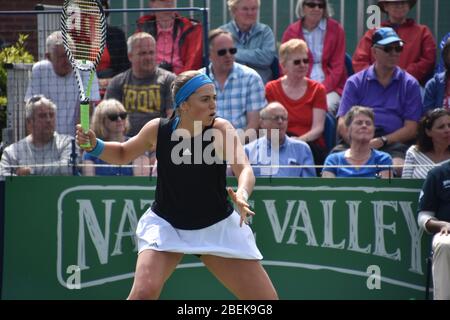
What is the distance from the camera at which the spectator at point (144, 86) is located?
9086 millimetres

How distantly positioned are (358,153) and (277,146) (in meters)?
0.68

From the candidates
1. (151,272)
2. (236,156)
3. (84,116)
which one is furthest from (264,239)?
(84,116)

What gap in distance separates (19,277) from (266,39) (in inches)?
130

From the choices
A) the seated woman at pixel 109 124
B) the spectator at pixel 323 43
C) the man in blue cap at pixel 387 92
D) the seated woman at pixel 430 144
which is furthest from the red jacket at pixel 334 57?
the seated woman at pixel 109 124

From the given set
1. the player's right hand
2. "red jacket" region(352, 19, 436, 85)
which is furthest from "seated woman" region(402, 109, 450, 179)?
the player's right hand

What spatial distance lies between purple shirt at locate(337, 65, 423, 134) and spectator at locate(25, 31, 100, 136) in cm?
232

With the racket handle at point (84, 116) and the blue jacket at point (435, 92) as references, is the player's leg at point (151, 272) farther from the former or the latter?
the blue jacket at point (435, 92)

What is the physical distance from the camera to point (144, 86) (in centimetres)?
915

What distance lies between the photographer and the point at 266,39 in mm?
9898

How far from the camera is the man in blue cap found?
9070 millimetres

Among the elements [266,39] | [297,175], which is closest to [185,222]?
[297,175]

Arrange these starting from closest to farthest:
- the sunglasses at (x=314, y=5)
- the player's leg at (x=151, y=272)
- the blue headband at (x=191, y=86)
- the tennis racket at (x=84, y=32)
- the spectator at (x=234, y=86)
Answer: the player's leg at (x=151, y=272) < the blue headband at (x=191, y=86) < the tennis racket at (x=84, y=32) < the spectator at (x=234, y=86) < the sunglasses at (x=314, y=5)

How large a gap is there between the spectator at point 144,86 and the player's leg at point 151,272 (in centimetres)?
318

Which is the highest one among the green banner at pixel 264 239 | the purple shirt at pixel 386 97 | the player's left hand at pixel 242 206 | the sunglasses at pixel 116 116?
the purple shirt at pixel 386 97
